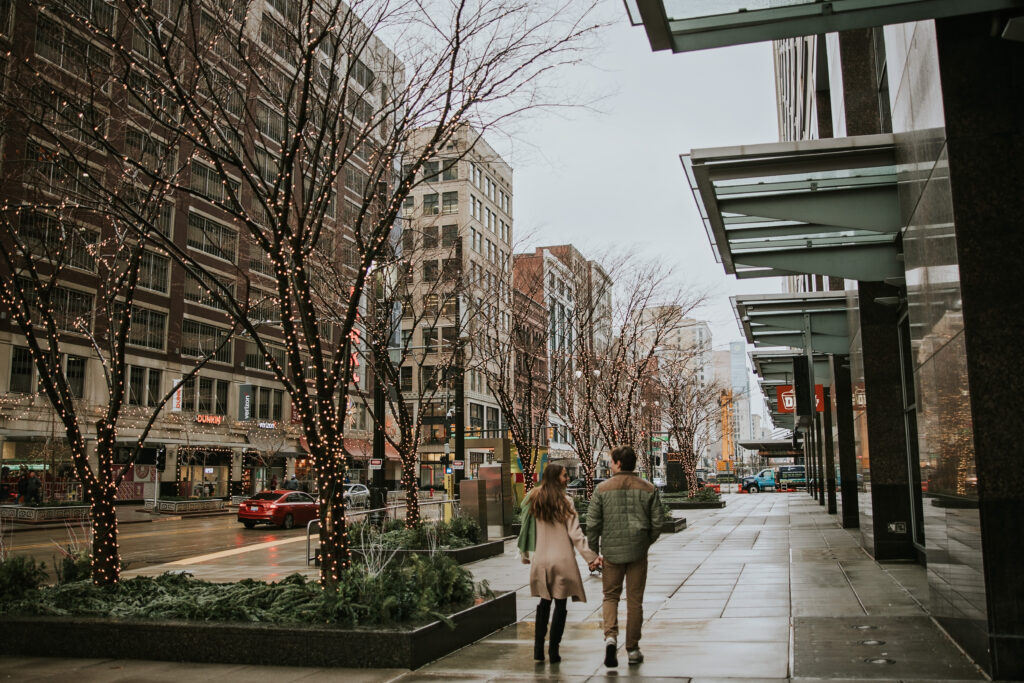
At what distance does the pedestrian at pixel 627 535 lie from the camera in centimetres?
762

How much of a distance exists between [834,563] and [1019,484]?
28.8 ft

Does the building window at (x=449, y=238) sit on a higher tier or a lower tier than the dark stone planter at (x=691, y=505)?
higher

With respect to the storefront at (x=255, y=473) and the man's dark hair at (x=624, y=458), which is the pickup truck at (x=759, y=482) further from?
the man's dark hair at (x=624, y=458)

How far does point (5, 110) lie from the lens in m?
11.9

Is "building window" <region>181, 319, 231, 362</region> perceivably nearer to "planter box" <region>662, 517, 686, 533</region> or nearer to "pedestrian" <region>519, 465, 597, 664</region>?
"planter box" <region>662, 517, 686, 533</region>

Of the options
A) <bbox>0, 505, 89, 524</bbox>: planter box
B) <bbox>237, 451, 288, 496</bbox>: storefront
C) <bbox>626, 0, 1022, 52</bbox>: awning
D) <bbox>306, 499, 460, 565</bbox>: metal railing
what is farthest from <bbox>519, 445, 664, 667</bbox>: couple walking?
<bbox>237, 451, 288, 496</bbox>: storefront

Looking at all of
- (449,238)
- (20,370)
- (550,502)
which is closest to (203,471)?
(20,370)

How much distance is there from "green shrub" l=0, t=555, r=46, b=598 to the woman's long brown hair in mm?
5778

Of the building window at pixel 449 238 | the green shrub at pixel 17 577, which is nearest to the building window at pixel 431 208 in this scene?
the building window at pixel 449 238

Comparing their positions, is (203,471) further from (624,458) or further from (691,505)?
(624,458)

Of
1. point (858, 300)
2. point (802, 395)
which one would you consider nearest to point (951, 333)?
point (858, 300)

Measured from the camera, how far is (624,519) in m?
7.71

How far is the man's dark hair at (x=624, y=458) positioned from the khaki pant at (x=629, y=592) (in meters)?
0.85

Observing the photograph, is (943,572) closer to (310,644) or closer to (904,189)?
(904,189)
